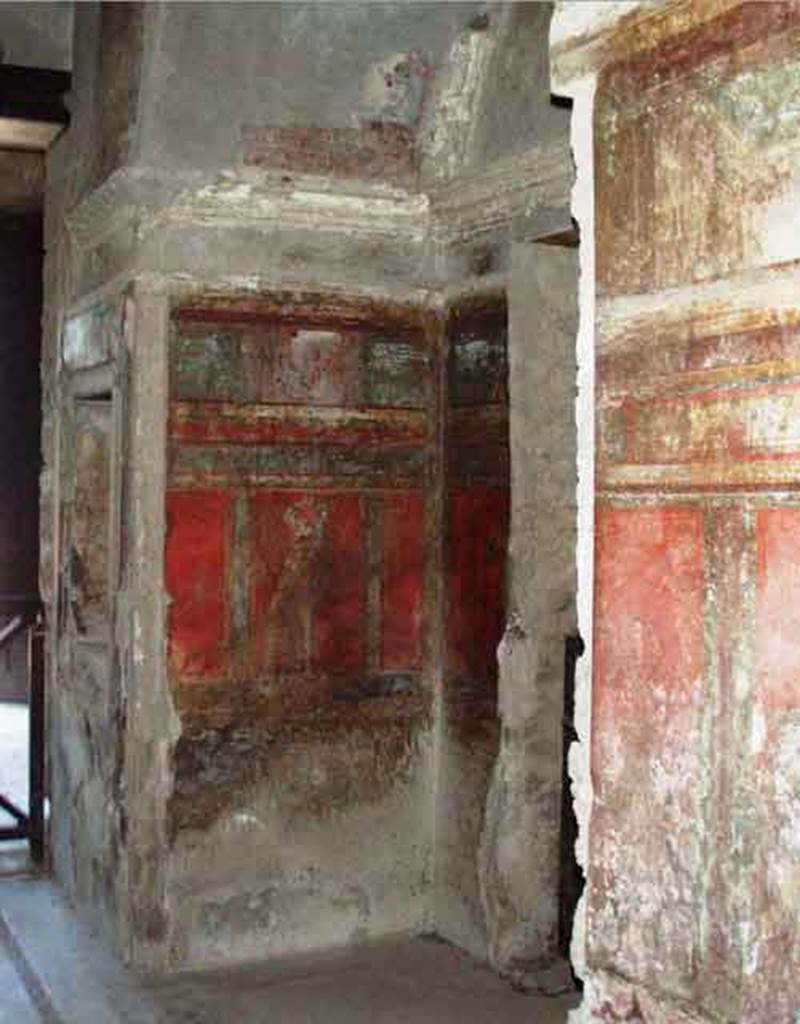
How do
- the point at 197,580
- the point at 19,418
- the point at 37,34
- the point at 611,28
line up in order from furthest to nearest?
the point at 19,418 < the point at 37,34 < the point at 197,580 < the point at 611,28

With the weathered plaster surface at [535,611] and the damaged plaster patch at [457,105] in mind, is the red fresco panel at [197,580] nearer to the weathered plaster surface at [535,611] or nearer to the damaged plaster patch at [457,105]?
the weathered plaster surface at [535,611]

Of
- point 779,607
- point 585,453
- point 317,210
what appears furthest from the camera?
point 317,210

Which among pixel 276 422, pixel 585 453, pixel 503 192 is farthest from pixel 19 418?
pixel 585 453

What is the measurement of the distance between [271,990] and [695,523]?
2.50 meters

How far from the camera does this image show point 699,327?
88.9 inches

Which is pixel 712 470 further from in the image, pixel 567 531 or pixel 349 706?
pixel 349 706

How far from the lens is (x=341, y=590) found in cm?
457

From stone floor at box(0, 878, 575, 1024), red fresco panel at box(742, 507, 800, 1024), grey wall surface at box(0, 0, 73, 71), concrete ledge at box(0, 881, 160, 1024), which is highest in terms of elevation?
grey wall surface at box(0, 0, 73, 71)

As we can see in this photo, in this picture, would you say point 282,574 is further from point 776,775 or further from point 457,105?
point 776,775

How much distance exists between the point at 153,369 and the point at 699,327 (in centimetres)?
239

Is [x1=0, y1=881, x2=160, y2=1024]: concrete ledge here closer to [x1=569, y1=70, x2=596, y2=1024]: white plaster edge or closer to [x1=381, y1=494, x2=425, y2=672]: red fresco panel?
[x1=381, y1=494, x2=425, y2=672]: red fresco panel

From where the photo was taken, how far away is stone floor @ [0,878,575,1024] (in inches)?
151

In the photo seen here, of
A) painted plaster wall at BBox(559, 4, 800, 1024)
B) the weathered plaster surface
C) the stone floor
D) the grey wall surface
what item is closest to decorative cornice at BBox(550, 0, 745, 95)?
painted plaster wall at BBox(559, 4, 800, 1024)

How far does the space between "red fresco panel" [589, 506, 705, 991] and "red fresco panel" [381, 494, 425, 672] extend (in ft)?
7.18
